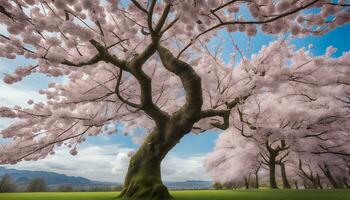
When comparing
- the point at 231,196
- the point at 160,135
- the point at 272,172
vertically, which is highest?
the point at 160,135

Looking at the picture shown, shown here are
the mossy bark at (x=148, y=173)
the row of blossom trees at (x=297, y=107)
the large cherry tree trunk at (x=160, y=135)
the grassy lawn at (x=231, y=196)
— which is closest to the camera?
the large cherry tree trunk at (x=160, y=135)

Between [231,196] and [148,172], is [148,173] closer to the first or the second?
[148,172]

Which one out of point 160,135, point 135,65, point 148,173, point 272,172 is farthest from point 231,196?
point 272,172

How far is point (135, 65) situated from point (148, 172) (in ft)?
11.9

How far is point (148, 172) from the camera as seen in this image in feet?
28.7

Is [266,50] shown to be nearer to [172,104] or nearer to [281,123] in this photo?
[172,104]

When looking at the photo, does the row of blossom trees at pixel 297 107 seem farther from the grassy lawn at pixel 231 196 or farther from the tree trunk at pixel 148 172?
the tree trunk at pixel 148 172

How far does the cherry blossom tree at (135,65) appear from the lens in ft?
16.9

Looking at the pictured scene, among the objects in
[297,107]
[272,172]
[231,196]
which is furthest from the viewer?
[272,172]

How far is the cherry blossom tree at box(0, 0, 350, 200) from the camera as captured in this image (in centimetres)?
516

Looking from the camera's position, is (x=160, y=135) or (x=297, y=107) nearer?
(x=160, y=135)

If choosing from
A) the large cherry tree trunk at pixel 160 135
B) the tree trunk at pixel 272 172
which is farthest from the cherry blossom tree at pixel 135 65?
the tree trunk at pixel 272 172

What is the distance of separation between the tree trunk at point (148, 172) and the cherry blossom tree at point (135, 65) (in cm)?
3

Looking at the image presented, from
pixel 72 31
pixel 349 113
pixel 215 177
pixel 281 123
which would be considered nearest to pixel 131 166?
pixel 72 31
